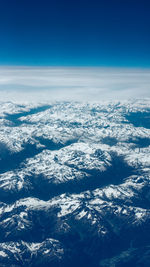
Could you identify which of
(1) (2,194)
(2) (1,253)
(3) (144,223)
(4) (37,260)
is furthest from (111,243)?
(1) (2,194)

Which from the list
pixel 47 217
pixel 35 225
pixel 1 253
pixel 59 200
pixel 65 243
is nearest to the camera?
pixel 1 253

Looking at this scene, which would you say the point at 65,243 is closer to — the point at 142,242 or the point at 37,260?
the point at 37,260

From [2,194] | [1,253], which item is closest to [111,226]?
[1,253]

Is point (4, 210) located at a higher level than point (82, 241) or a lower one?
higher

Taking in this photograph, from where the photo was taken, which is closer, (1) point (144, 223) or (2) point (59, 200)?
(1) point (144, 223)

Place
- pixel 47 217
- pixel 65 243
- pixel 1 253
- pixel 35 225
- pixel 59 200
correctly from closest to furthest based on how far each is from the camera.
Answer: pixel 1 253, pixel 65 243, pixel 35 225, pixel 47 217, pixel 59 200

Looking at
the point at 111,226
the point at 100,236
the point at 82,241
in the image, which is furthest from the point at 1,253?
the point at 111,226

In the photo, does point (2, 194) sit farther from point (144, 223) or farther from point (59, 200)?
point (144, 223)

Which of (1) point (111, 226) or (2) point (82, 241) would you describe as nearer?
(2) point (82, 241)

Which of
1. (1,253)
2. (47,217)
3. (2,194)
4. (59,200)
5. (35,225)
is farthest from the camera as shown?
(2,194)
